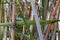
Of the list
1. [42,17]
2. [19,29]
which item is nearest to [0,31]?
[19,29]

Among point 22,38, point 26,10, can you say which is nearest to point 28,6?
point 26,10

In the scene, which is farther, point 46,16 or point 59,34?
point 59,34

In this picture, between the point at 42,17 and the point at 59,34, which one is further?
the point at 59,34

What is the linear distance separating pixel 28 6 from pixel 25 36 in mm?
135

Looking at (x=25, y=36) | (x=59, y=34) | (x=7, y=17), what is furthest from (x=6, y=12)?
(x=59, y=34)

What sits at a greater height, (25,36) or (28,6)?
(28,6)

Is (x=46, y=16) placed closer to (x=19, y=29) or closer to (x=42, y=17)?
(x=42, y=17)

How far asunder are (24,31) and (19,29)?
0.05m

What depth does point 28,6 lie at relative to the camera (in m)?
0.66

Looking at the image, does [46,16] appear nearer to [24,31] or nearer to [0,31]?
[24,31]

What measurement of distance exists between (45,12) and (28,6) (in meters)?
0.12

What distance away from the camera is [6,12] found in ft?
2.12

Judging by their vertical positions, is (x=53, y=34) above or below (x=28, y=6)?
below

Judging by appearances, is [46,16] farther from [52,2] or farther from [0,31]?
[0,31]
